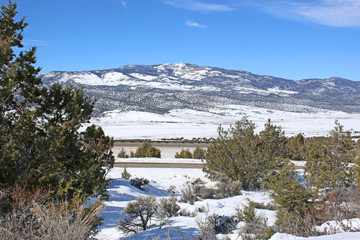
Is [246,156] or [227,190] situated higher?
[246,156]

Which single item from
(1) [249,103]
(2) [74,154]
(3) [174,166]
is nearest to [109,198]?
(2) [74,154]

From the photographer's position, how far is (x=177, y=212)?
10.2 metres

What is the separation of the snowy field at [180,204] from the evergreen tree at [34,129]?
2.15m

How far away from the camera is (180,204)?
11438 millimetres

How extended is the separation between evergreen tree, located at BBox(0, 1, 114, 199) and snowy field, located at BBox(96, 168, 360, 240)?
2.15 m

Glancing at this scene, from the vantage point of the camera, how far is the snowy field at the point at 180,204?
292 inches

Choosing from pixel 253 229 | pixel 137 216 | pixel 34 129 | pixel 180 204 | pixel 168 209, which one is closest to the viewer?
pixel 253 229

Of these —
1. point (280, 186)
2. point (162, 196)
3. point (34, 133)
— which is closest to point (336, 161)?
point (280, 186)

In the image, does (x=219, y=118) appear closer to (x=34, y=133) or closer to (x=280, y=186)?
(x=280, y=186)

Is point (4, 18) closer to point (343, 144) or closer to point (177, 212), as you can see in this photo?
point (177, 212)

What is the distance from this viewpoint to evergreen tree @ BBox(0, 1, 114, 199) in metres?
6.97

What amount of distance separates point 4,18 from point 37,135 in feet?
11.3

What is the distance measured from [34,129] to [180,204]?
20.0 ft

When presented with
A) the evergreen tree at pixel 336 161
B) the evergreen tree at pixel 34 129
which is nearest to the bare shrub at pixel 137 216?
the evergreen tree at pixel 34 129
